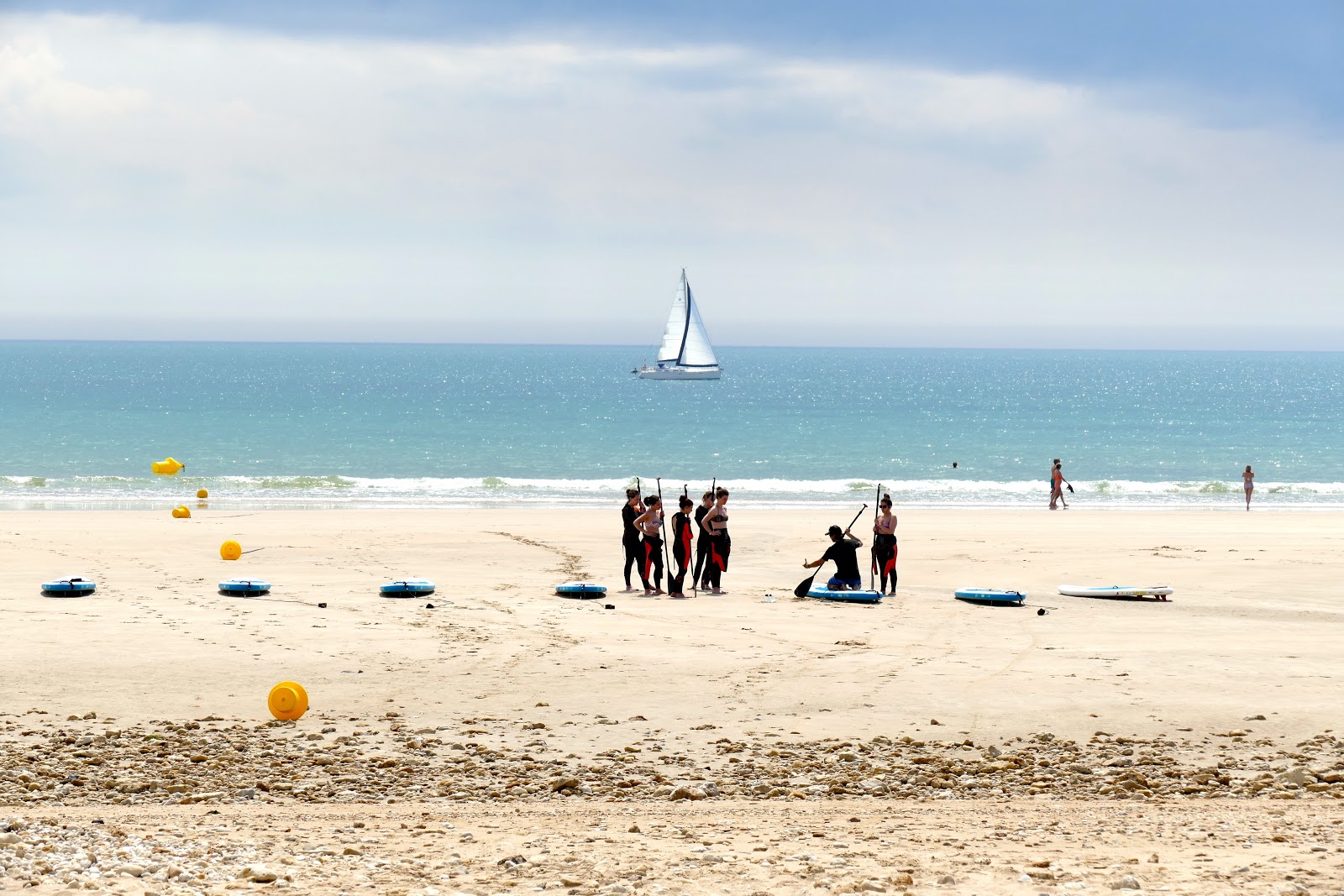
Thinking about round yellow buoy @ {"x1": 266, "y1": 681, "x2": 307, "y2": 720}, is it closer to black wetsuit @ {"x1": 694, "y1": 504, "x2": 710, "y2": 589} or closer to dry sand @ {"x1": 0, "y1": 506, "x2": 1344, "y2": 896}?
dry sand @ {"x1": 0, "y1": 506, "x2": 1344, "y2": 896}

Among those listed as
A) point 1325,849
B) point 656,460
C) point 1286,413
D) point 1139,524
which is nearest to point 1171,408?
point 1286,413

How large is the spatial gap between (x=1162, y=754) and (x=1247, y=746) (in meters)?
0.69

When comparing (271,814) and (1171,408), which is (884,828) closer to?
(271,814)

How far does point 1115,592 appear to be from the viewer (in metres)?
16.3

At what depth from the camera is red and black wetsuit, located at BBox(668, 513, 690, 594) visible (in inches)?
631

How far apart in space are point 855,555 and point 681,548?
7.60ft

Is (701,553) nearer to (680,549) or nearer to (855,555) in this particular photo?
(680,549)

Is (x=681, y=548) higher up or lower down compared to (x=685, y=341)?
lower down

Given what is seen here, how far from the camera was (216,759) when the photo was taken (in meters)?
8.48

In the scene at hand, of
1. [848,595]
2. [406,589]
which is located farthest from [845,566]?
[406,589]

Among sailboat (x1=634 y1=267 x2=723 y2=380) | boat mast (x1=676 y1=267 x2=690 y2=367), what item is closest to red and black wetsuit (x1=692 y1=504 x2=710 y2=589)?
boat mast (x1=676 y1=267 x2=690 y2=367)

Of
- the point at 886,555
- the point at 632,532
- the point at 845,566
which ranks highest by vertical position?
the point at 632,532

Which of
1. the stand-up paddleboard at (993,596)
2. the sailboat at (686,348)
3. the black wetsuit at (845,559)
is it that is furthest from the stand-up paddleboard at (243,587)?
the sailboat at (686,348)

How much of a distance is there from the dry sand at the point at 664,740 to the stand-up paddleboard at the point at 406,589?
19 centimetres
